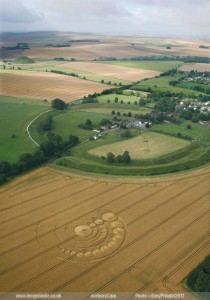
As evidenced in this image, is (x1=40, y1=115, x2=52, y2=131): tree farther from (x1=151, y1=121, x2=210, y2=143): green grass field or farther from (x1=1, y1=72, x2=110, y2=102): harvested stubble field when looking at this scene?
(x1=151, y1=121, x2=210, y2=143): green grass field

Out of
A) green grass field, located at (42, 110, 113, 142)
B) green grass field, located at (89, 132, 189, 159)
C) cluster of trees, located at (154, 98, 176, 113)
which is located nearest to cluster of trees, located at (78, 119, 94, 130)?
green grass field, located at (42, 110, 113, 142)

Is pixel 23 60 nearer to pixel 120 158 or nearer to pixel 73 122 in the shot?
pixel 73 122

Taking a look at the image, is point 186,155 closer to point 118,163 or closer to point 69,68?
point 118,163

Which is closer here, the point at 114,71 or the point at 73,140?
the point at 73,140

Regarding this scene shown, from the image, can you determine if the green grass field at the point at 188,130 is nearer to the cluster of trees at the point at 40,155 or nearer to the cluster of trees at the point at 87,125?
the cluster of trees at the point at 87,125

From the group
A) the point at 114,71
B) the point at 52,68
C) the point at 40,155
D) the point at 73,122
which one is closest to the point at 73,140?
the point at 40,155

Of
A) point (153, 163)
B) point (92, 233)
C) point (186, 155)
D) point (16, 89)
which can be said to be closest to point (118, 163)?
point (153, 163)
